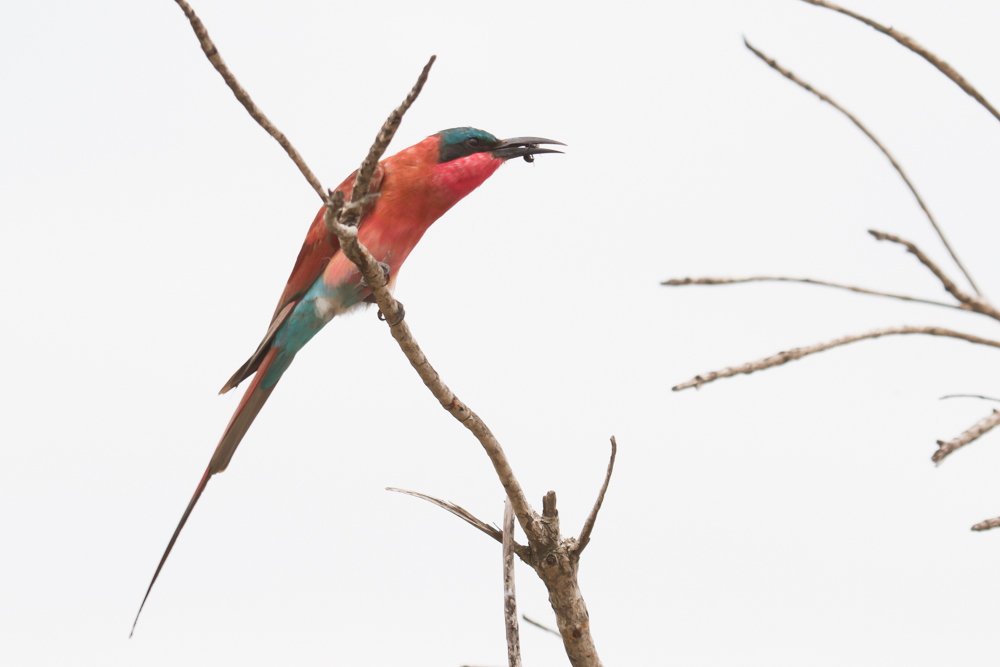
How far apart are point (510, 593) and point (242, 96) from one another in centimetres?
119

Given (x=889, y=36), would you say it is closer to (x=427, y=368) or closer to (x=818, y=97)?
(x=818, y=97)

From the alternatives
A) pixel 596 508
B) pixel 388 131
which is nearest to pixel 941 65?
pixel 388 131

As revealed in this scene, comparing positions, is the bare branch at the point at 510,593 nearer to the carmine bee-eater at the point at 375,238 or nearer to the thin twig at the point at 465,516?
the thin twig at the point at 465,516

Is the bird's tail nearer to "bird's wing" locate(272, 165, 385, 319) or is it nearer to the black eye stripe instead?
"bird's wing" locate(272, 165, 385, 319)

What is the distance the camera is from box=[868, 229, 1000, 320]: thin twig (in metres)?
0.58

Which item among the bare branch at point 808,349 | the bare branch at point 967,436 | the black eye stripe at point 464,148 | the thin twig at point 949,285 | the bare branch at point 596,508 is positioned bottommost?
the bare branch at point 967,436

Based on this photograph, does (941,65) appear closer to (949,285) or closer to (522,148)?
(949,285)

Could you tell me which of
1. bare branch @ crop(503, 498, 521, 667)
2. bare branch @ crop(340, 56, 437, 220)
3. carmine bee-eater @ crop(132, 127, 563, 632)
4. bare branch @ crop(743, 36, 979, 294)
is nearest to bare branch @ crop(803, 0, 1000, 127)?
bare branch @ crop(743, 36, 979, 294)

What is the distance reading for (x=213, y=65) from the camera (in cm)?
121

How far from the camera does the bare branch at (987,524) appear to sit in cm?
73

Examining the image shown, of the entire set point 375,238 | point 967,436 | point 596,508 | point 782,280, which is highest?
point 375,238

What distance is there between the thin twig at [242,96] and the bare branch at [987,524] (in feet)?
3.57

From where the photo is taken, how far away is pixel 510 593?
1837 millimetres

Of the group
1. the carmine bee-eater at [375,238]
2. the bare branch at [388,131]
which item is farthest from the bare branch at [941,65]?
the carmine bee-eater at [375,238]
